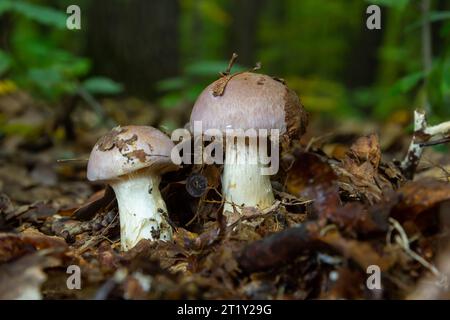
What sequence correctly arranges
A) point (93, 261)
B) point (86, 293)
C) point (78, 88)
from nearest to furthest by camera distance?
1. point (86, 293)
2. point (93, 261)
3. point (78, 88)

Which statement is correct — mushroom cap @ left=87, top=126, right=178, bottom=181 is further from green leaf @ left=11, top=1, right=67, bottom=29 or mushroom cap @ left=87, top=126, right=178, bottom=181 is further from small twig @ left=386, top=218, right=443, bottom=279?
green leaf @ left=11, top=1, right=67, bottom=29

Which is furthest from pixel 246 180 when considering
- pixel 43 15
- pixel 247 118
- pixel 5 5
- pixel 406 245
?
pixel 5 5

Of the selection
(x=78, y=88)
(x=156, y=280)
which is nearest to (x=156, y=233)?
(x=156, y=280)

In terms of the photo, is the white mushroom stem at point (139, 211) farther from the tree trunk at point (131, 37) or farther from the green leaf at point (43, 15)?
the tree trunk at point (131, 37)

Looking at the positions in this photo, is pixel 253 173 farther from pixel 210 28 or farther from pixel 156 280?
pixel 210 28

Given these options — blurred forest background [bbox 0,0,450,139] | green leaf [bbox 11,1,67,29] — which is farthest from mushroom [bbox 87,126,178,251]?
green leaf [bbox 11,1,67,29]

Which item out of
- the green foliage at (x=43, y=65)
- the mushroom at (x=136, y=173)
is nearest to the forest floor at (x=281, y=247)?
the mushroom at (x=136, y=173)
